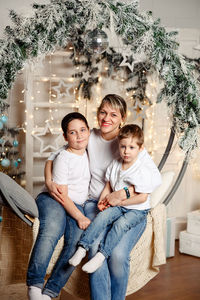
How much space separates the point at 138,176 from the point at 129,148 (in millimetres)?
191

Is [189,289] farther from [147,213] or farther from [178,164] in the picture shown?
[178,164]

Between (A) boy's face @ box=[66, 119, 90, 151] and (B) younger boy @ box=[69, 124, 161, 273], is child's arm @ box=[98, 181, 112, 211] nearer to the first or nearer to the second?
(B) younger boy @ box=[69, 124, 161, 273]

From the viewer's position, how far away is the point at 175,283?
10.3ft

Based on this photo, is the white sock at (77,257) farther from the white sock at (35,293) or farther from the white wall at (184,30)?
the white wall at (184,30)

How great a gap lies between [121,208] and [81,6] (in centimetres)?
140

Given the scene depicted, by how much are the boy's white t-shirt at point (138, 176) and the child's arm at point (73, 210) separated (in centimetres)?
29

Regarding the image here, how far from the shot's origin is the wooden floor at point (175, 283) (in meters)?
2.90

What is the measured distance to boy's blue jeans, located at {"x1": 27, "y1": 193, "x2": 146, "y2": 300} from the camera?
7.13 feet

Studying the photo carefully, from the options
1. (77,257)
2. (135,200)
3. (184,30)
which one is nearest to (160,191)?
(135,200)

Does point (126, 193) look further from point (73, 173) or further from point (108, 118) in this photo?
point (108, 118)

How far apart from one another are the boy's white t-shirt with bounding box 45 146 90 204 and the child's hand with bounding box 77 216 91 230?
21cm

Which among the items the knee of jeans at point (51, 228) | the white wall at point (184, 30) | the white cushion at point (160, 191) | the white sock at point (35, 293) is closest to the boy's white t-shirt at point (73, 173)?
the knee of jeans at point (51, 228)

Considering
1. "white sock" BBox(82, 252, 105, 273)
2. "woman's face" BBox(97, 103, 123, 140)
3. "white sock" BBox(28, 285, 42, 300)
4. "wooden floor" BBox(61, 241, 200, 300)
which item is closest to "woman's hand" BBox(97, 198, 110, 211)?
"white sock" BBox(82, 252, 105, 273)

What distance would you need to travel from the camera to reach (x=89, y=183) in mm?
2689
